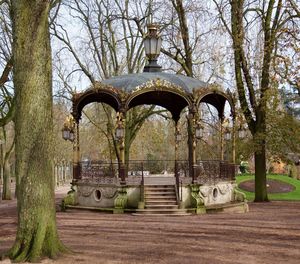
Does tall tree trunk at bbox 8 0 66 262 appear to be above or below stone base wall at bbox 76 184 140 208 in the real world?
above

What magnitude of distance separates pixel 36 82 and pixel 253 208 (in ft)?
49.7

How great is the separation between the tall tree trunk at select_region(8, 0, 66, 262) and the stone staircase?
9.70 meters

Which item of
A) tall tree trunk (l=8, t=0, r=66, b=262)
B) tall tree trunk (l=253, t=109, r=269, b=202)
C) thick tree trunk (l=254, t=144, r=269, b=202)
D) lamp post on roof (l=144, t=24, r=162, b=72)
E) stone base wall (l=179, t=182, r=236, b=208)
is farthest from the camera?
thick tree trunk (l=254, t=144, r=269, b=202)

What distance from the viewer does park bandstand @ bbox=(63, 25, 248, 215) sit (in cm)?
2009

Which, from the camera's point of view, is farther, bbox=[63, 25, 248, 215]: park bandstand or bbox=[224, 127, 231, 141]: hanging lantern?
bbox=[224, 127, 231, 141]: hanging lantern

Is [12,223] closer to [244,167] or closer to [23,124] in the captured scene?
[23,124]

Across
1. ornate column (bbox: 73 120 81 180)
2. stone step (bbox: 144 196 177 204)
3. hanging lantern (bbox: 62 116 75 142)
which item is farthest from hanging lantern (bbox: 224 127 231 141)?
hanging lantern (bbox: 62 116 75 142)

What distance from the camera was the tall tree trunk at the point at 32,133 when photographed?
9461 mm

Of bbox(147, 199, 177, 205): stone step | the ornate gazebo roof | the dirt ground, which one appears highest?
the ornate gazebo roof

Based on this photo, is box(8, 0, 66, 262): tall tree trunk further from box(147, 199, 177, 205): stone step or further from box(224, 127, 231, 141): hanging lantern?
box(224, 127, 231, 141): hanging lantern

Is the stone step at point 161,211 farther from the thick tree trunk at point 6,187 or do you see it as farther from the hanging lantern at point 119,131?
the thick tree trunk at point 6,187

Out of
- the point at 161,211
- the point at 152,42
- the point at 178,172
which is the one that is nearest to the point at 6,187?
the point at 178,172

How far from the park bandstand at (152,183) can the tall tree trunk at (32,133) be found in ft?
32.6

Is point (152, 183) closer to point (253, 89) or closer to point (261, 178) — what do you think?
point (261, 178)
